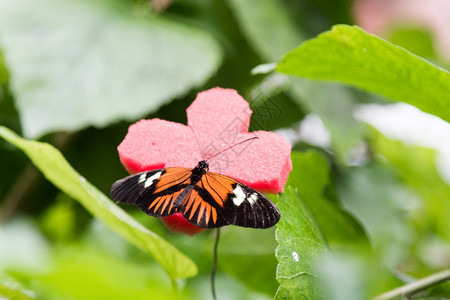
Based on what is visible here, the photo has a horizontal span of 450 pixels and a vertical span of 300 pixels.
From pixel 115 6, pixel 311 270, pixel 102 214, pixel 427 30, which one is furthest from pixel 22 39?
pixel 427 30

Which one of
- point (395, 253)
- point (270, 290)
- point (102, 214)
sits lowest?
point (395, 253)

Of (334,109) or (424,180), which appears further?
(424,180)

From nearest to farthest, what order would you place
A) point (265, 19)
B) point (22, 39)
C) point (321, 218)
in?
point (321, 218) → point (22, 39) → point (265, 19)

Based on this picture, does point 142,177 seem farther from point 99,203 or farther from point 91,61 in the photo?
point 91,61

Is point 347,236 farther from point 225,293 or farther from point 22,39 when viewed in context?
point 22,39

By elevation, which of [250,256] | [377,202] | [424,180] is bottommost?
[424,180]

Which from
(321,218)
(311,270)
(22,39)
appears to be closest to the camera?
(311,270)

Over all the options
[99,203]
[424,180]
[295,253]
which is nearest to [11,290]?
[99,203]

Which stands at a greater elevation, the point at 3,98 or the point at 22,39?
the point at 22,39
